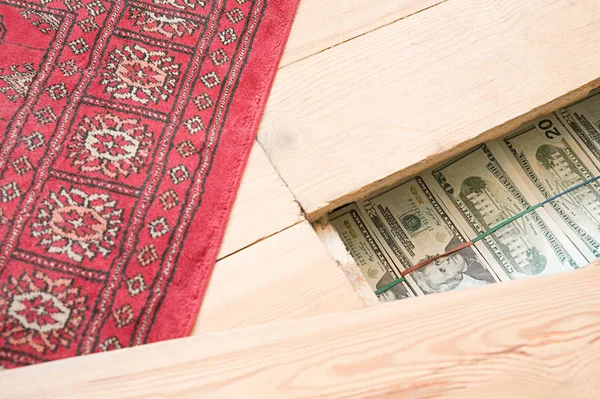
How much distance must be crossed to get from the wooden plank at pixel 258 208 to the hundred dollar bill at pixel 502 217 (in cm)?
39

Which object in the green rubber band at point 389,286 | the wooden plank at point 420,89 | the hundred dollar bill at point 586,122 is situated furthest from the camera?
the hundred dollar bill at point 586,122

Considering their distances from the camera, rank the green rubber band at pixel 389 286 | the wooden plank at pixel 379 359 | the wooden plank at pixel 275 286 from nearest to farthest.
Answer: the wooden plank at pixel 379 359 → the wooden plank at pixel 275 286 → the green rubber band at pixel 389 286

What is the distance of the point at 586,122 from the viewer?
4.17ft

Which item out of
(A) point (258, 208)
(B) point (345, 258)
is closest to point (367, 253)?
(B) point (345, 258)

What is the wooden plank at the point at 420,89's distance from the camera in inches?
38.9

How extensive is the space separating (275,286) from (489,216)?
51 cm

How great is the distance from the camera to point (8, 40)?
1.02 meters

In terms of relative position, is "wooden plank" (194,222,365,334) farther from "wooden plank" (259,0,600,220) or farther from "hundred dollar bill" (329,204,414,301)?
"hundred dollar bill" (329,204,414,301)

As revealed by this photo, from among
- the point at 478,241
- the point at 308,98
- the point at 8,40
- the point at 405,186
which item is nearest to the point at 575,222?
the point at 478,241

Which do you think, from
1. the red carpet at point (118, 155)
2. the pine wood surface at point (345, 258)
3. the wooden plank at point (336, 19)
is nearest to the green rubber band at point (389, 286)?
the pine wood surface at point (345, 258)

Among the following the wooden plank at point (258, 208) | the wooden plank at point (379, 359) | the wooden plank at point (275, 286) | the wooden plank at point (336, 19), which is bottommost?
the wooden plank at point (379, 359)

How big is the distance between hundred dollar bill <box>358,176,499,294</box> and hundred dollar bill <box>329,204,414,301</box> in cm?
2

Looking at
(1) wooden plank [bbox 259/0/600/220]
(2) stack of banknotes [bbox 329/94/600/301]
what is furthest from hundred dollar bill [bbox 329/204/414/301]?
(1) wooden plank [bbox 259/0/600/220]

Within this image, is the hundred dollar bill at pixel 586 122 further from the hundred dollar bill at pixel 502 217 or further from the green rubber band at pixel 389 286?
the green rubber band at pixel 389 286
